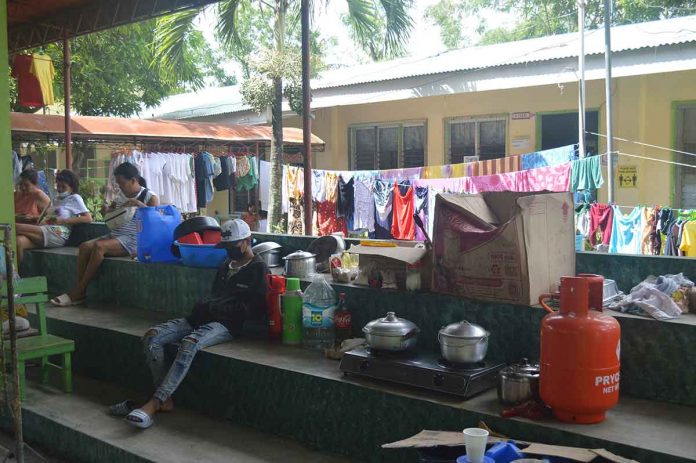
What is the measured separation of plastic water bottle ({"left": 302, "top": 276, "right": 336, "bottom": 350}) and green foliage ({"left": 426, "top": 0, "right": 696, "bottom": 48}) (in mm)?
13827

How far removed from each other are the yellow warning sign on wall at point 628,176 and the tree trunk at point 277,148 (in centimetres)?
551

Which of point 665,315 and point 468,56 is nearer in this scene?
point 665,315

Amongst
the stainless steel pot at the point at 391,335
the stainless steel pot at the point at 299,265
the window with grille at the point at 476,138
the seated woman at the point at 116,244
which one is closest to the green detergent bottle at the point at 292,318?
Result: the stainless steel pot at the point at 299,265

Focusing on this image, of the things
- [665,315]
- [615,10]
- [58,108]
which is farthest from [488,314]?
[615,10]

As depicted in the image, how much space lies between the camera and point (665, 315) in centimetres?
327

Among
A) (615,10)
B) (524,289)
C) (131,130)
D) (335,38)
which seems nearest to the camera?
(524,289)

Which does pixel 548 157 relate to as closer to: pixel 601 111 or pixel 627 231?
pixel 627 231

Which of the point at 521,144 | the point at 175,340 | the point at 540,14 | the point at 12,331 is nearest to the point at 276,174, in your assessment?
the point at 521,144

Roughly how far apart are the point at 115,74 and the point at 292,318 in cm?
1366

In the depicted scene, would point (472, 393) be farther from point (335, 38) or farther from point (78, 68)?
point (335, 38)

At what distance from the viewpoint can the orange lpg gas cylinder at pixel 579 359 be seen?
9.32 ft

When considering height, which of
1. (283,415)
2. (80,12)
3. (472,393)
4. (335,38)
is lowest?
(283,415)

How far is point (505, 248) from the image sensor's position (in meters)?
3.58

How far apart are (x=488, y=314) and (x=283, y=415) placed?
1.34 m
